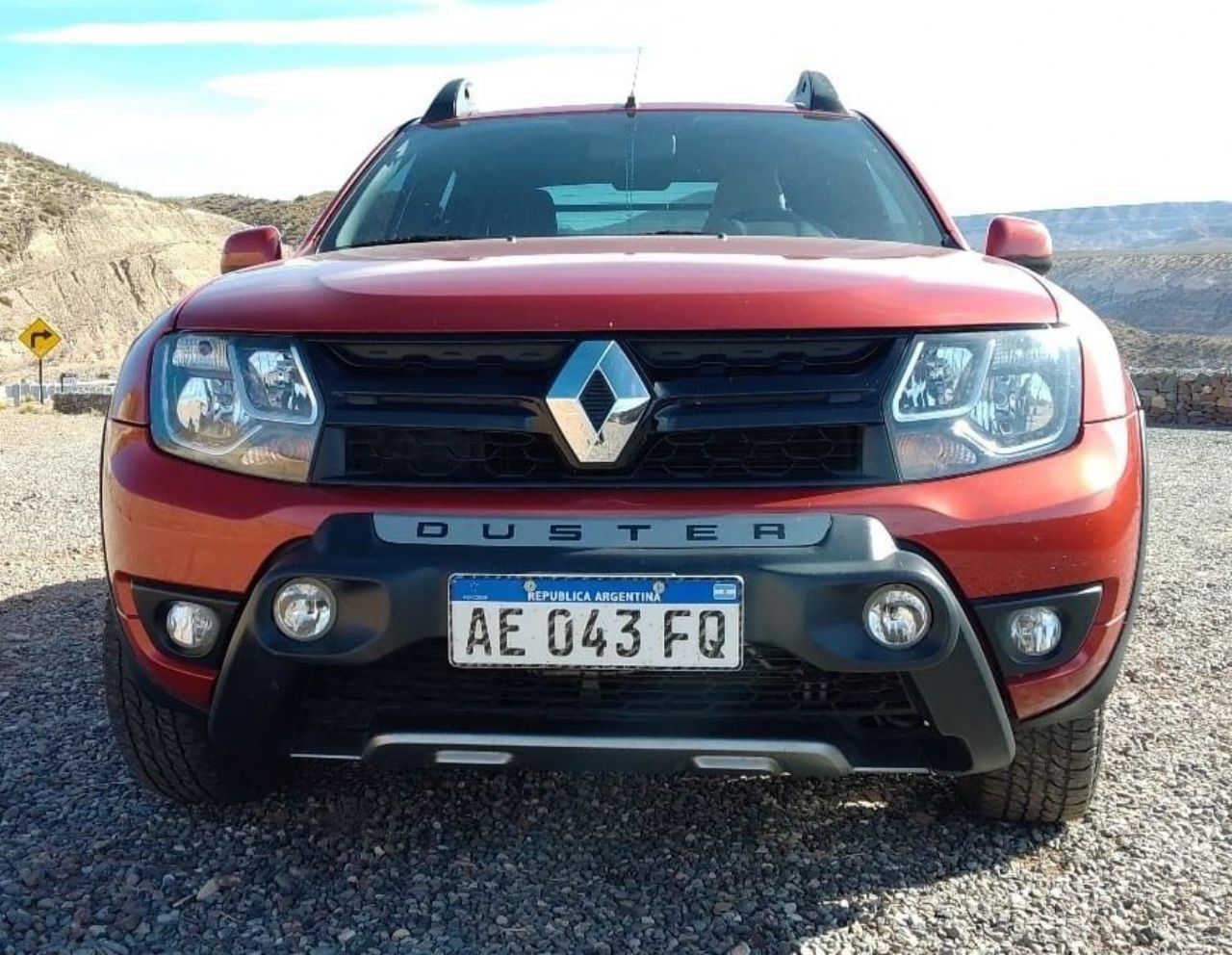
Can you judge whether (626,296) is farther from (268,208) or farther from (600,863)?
(268,208)

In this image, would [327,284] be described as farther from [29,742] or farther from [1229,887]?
[1229,887]

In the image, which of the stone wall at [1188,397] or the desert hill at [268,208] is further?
the desert hill at [268,208]

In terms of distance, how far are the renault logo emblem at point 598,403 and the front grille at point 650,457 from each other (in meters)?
0.05

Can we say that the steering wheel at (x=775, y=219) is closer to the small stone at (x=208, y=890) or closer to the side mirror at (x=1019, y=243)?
the side mirror at (x=1019, y=243)

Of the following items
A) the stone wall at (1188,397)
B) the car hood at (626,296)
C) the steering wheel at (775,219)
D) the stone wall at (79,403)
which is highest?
the car hood at (626,296)

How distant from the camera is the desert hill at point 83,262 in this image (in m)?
46.3

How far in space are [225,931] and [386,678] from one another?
1.72 feet

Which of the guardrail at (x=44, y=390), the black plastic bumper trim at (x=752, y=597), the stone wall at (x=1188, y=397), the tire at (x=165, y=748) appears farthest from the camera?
the guardrail at (x=44, y=390)

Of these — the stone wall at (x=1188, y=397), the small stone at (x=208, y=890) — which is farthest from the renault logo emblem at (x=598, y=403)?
the stone wall at (x=1188, y=397)

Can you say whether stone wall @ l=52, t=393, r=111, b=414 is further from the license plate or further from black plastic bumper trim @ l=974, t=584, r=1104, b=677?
black plastic bumper trim @ l=974, t=584, r=1104, b=677

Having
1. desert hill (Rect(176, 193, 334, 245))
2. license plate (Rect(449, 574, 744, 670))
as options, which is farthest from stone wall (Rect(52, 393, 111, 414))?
desert hill (Rect(176, 193, 334, 245))

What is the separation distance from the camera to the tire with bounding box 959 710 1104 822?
2381 millimetres

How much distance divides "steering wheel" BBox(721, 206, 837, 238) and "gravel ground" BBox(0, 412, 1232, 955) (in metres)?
1.38

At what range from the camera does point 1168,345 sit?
48125 millimetres
